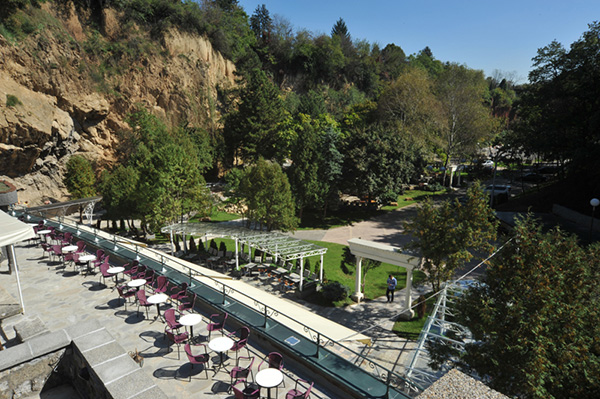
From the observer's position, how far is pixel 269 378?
693cm

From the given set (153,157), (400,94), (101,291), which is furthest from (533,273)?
(400,94)

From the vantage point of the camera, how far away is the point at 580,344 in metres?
7.86

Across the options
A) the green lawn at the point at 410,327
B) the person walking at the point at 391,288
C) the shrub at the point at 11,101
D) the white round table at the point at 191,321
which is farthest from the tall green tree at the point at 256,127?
the white round table at the point at 191,321

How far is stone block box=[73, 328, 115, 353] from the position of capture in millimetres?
7002

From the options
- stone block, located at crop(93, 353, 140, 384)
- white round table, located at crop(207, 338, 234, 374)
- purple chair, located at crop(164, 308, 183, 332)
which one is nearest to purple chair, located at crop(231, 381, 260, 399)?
white round table, located at crop(207, 338, 234, 374)

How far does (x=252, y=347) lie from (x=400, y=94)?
176ft

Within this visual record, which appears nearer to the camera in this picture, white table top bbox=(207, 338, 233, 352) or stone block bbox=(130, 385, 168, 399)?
stone block bbox=(130, 385, 168, 399)

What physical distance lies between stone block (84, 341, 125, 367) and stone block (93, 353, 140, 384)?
0.41 ft

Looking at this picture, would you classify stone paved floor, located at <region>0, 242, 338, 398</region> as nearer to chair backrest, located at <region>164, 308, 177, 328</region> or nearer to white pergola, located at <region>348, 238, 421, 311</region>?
chair backrest, located at <region>164, 308, 177, 328</region>

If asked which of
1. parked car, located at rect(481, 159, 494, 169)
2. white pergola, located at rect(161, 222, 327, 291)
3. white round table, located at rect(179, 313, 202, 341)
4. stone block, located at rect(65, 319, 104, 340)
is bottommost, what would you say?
white pergola, located at rect(161, 222, 327, 291)

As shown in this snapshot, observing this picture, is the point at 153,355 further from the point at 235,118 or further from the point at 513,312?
the point at 235,118

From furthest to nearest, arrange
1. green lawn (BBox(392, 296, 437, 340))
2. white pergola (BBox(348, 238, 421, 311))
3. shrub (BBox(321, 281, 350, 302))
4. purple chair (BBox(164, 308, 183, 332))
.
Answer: shrub (BBox(321, 281, 350, 302)), white pergola (BBox(348, 238, 421, 311)), green lawn (BBox(392, 296, 437, 340)), purple chair (BBox(164, 308, 183, 332))

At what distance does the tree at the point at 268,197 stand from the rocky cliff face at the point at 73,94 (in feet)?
81.0

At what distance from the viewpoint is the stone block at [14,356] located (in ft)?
21.2
